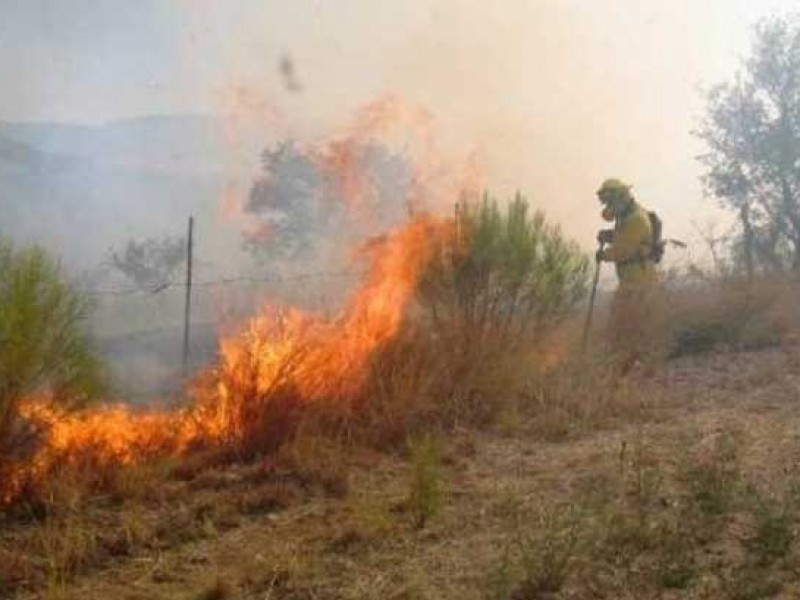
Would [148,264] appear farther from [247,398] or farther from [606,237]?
[247,398]

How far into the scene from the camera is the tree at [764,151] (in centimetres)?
1834

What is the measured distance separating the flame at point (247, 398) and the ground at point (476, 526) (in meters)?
0.42

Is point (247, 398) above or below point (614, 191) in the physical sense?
below

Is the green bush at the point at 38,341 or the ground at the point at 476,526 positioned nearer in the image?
the ground at the point at 476,526

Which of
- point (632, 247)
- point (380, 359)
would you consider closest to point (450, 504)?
point (380, 359)

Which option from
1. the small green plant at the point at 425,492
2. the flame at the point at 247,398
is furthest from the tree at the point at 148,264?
the small green plant at the point at 425,492

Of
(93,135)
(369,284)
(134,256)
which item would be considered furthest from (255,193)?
(93,135)

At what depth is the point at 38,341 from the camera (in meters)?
6.51

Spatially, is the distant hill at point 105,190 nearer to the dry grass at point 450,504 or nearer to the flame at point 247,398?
the flame at point 247,398

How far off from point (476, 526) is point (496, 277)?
404 cm

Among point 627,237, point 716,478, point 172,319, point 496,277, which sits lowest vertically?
point 716,478

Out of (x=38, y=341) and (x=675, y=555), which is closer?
(x=675, y=555)

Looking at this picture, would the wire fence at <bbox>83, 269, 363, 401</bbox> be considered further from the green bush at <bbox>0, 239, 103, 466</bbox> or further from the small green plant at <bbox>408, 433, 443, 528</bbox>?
the small green plant at <bbox>408, 433, 443, 528</bbox>

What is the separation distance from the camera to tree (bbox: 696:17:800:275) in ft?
60.2
